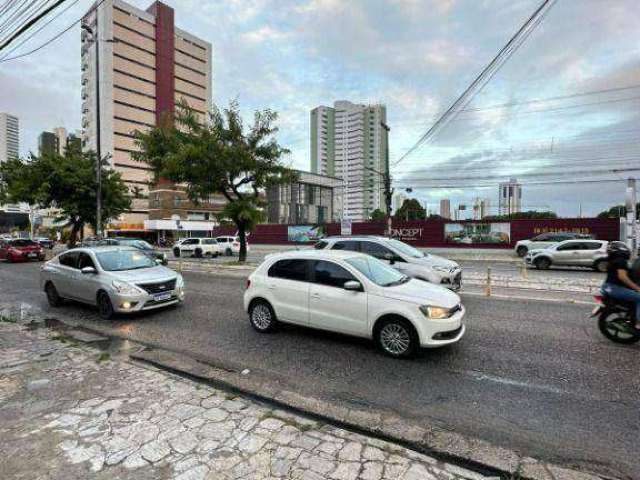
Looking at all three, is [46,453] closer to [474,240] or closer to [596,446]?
[596,446]

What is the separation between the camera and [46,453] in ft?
9.36

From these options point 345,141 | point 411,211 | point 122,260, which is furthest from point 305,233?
point 345,141

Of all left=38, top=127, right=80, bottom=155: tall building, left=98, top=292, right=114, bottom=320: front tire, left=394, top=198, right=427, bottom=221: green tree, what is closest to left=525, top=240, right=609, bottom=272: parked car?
left=98, top=292, right=114, bottom=320: front tire

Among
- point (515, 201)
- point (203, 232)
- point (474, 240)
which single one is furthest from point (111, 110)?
point (515, 201)

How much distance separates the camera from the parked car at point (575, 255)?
54.6 feet

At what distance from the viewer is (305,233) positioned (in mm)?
39500

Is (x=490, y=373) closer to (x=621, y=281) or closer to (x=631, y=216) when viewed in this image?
(x=621, y=281)

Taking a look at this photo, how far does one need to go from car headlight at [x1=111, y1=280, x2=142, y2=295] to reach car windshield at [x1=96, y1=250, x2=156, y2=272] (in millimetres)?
741

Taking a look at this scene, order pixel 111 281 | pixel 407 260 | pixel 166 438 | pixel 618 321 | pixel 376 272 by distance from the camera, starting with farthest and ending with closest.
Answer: pixel 407 260 → pixel 111 281 → pixel 376 272 → pixel 618 321 → pixel 166 438

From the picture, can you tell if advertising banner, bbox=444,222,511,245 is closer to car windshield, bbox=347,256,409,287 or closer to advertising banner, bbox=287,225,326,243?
advertising banner, bbox=287,225,326,243

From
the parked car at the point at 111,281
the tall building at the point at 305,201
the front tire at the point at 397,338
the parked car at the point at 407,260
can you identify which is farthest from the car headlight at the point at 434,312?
the tall building at the point at 305,201

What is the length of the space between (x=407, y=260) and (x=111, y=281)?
277 inches

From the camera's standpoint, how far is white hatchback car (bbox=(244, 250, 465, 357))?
4.78m

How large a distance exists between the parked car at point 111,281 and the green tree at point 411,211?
73.0 meters
